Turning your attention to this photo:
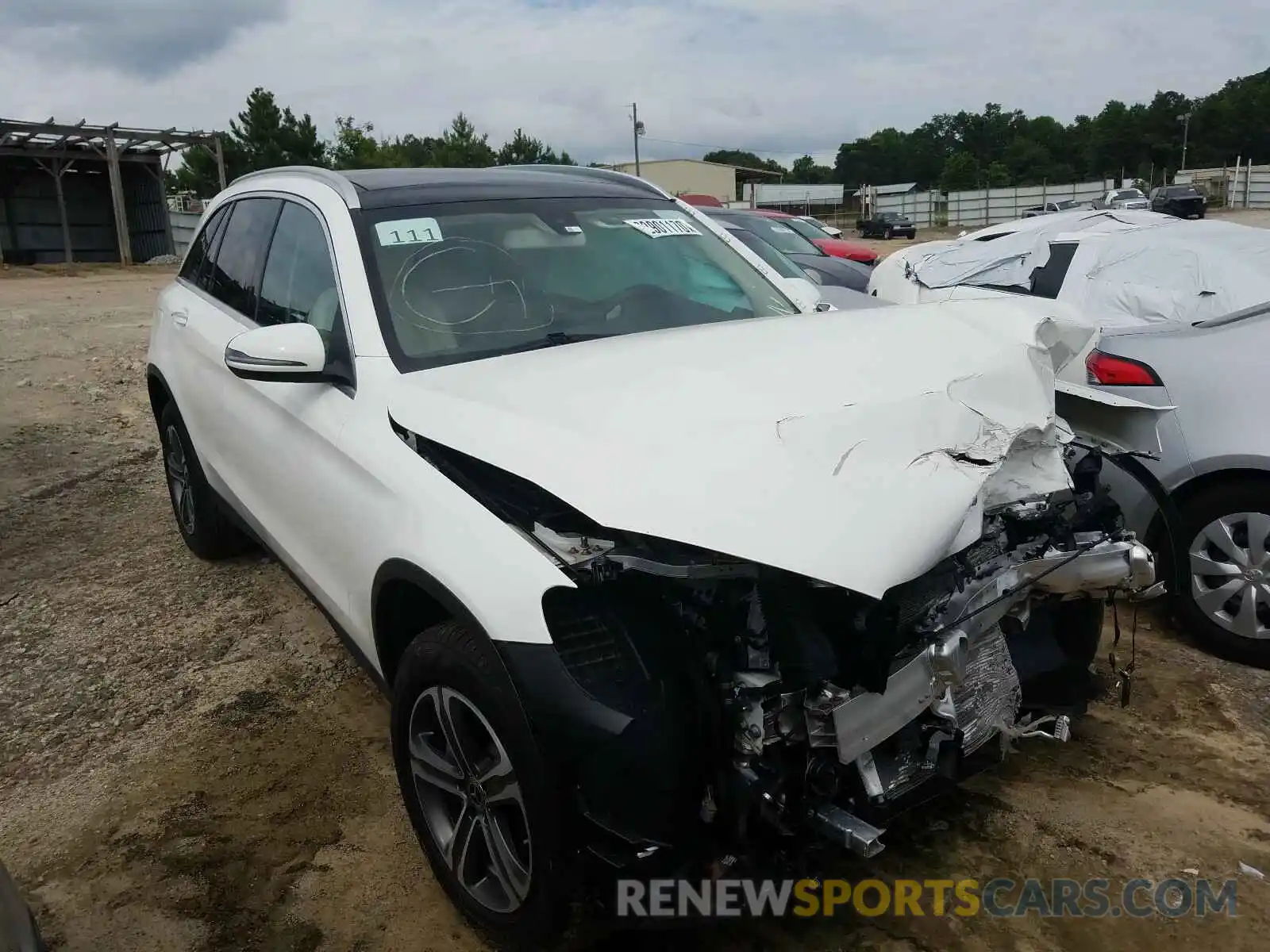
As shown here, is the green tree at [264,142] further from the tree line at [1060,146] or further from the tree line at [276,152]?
the tree line at [1060,146]

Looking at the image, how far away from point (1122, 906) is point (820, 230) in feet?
44.1

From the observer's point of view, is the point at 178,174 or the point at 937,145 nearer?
the point at 178,174

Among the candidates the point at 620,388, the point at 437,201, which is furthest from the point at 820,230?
the point at 620,388

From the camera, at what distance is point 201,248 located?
4707 mm

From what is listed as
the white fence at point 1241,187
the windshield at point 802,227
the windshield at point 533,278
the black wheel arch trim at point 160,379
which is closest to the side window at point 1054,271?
the windshield at point 533,278

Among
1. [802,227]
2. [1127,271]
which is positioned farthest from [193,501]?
[802,227]

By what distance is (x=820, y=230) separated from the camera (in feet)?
49.0

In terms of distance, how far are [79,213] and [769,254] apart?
3031 cm

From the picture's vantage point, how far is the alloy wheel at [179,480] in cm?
492

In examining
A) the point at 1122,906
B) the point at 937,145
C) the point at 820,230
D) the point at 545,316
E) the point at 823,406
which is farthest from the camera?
the point at 937,145

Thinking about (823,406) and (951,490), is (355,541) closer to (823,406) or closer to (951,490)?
(823,406)

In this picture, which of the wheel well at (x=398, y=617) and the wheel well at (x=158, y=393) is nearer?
the wheel well at (x=398, y=617)

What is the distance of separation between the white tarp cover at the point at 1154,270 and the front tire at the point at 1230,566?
1084mm

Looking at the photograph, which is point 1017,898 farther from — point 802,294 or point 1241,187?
point 1241,187
